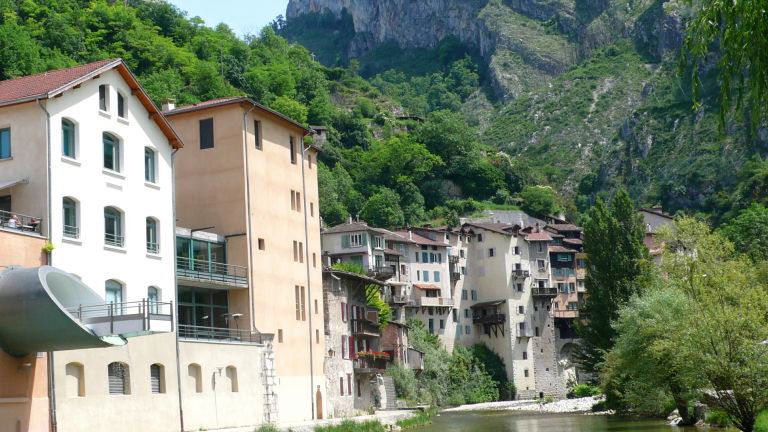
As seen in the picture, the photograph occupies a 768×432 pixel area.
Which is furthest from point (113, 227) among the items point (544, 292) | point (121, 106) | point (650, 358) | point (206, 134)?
point (544, 292)

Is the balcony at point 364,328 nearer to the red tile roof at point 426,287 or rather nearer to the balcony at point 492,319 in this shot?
the red tile roof at point 426,287

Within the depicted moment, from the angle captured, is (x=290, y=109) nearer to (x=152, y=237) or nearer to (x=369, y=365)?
(x=369, y=365)

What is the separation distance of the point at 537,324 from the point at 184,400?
69869 mm

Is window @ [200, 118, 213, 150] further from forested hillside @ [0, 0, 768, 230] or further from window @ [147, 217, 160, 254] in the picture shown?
forested hillside @ [0, 0, 768, 230]

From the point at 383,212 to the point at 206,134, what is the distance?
66586mm

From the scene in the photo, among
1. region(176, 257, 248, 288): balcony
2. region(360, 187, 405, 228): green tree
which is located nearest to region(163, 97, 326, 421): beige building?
region(176, 257, 248, 288): balcony

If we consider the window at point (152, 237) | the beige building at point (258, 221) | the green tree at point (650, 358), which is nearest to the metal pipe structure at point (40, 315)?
the window at point (152, 237)

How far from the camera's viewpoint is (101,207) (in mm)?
33375

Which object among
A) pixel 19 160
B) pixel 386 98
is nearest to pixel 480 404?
pixel 19 160

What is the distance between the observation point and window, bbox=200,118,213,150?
150 ft

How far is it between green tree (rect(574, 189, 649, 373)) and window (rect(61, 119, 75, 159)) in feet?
152

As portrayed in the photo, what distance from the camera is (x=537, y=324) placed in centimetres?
10081

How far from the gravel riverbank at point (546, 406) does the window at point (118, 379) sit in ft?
137

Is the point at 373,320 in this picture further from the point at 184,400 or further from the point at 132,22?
the point at 132,22
